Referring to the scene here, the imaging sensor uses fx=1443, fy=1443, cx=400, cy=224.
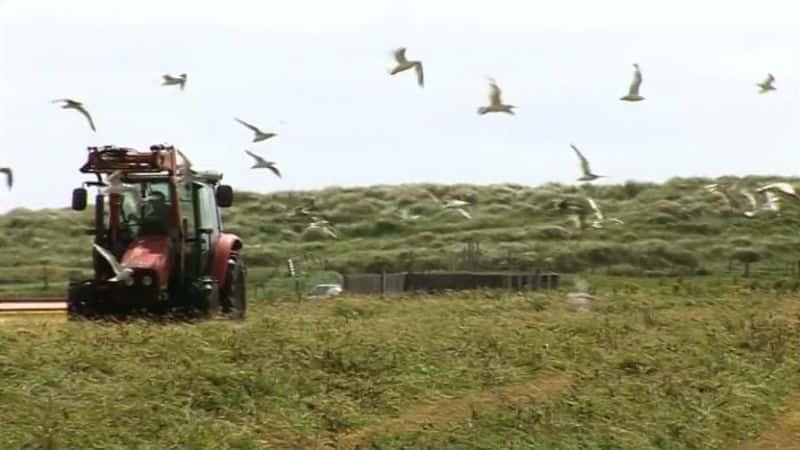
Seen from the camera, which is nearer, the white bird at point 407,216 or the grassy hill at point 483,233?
the grassy hill at point 483,233

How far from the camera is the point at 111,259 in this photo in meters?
15.2

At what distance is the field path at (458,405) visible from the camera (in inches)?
392

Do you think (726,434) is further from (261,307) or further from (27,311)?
(27,311)

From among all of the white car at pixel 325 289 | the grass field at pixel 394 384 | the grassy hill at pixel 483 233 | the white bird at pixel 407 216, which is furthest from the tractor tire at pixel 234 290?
the white bird at pixel 407 216

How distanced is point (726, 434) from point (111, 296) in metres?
8.03

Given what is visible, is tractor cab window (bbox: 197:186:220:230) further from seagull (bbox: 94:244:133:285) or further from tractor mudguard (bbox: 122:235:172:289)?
seagull (bbox: 94:244:133:285)

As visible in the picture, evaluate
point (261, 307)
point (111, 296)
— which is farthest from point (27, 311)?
point (111, 296)

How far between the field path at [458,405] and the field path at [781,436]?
1.63 m

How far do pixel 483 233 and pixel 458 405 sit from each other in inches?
1203

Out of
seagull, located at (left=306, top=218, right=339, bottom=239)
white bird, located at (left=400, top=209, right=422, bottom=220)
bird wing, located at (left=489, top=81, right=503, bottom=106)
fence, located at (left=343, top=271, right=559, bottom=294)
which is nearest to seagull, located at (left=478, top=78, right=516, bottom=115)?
Answer: bird wing, located at (left=489, top=81, right=503, bottom=106)

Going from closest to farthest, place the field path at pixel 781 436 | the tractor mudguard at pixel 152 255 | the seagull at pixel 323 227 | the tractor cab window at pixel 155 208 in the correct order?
1. the field path at pixel 781 436
2. the tractor mudguard at pixel 152 255
3. the tractor cab window at pixel 155 208
4. the seagull at pixel 323 227

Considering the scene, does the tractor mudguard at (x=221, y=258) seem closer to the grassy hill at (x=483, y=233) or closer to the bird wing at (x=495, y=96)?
the bird wing at (x=495, y=96)

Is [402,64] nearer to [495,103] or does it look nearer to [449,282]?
[495,103]

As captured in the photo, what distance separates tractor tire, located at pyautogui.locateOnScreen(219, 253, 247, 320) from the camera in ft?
56.9
